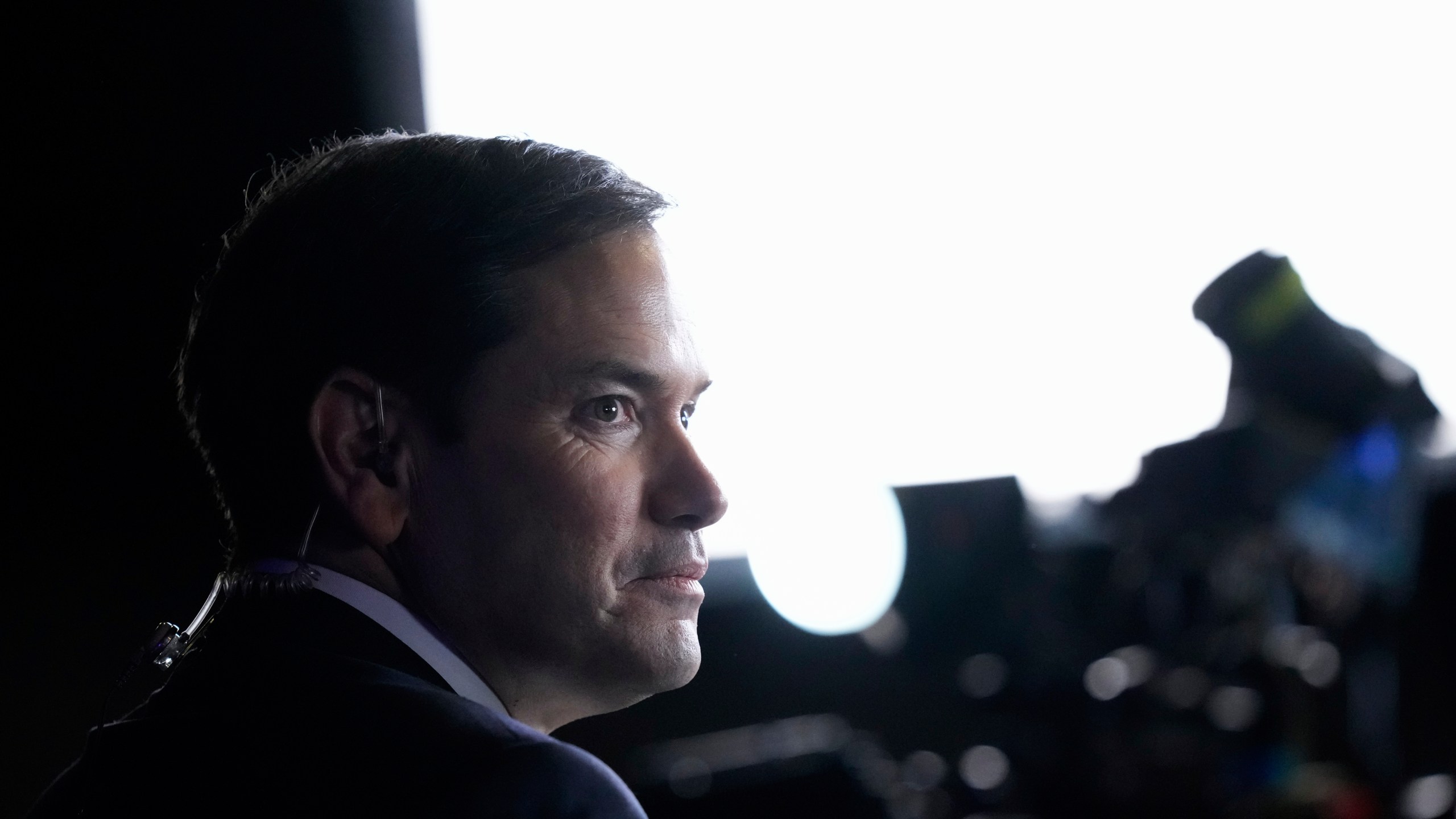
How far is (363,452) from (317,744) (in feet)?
0.98

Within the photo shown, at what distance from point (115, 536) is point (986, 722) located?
2.18 metres

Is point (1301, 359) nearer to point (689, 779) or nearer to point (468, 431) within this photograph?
point (689, 779)

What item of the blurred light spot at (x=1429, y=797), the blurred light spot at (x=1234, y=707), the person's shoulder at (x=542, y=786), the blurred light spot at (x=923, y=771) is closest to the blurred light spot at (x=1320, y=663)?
the blurred light spot at (x=1234, y=707)

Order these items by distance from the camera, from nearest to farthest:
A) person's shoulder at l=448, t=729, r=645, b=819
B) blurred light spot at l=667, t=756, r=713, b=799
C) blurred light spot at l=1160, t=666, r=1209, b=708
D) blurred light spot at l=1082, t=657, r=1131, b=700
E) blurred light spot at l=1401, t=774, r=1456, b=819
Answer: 1. person's shoulder at l=448, t=729, r=645, b=819
2. blurred light spot at l=667, t=756, r=713, b=799
3. blurred light spot at l=1401, t=774, r=1456, b=819
4. blurred light spot at l=1160, t=666, r=1209, b=708
5. blurred light spot at l=1082, t=657, r=1131, b=700

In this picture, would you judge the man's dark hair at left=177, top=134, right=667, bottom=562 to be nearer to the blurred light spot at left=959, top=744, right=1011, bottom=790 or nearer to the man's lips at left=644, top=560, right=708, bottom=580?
the man's lips at left=644, top=560, right=708, bottom=580

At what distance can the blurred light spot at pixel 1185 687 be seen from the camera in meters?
2.54

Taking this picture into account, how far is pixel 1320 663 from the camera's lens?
241 centimetres

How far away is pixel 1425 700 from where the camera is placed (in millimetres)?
2396

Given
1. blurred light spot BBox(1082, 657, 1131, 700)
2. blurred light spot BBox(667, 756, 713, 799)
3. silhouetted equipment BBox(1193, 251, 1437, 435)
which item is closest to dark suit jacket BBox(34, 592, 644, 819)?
blurred light spot BBox(667, 756, 713, 799)

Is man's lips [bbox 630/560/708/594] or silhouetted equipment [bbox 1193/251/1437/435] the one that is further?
silhouetted equipment [bbox 1193/251/1437/435]

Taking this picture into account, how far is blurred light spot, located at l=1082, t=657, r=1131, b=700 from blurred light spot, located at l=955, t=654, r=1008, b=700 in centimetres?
22

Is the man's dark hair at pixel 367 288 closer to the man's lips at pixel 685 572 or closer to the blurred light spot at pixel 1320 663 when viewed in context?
the man's lips at pixel 685 572

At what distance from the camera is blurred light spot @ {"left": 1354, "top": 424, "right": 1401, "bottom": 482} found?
2.20 meters

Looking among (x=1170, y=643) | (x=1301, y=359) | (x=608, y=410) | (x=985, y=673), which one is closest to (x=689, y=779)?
(x=985, y=673)
